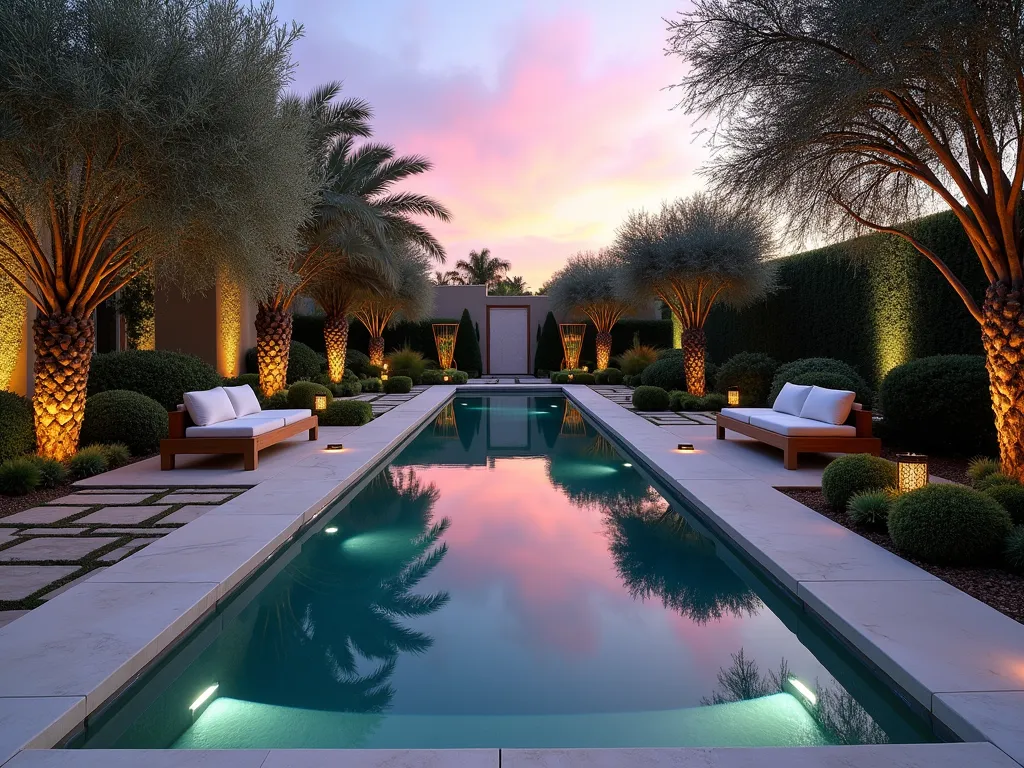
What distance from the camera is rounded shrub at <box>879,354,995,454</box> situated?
6840 mm

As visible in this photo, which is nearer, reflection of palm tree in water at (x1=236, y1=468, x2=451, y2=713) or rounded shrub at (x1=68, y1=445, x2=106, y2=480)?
reflection of palm tree in water at (x1=236, y1=468, x2=451, y2=713)

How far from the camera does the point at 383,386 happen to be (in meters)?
17.2

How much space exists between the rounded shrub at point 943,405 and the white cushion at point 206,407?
7279 mm

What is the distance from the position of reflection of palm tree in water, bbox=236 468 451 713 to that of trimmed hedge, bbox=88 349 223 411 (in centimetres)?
459

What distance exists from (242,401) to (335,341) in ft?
26.7

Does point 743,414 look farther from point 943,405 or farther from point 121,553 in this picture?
point 121,553

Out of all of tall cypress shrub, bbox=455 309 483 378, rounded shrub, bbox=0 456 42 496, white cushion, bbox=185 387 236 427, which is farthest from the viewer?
tall cypress shrub, bbox=455 309 483 378

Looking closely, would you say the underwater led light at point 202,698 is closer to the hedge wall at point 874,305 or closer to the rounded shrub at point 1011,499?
the rounded shrub at point 1011,499

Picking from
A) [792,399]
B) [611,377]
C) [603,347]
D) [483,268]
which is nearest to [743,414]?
[792,399]

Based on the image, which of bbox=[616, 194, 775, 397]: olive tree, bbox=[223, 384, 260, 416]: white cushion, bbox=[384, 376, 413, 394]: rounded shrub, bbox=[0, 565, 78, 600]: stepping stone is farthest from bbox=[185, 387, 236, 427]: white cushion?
bbox=[384, 376, 413, 394]: rounded shrub

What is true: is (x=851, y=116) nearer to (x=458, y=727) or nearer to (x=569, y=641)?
(x=569, y=641)

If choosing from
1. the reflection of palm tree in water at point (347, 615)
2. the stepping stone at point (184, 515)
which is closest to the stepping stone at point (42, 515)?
the stepping stone at point (184, 515)

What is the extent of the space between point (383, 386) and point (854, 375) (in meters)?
11.1

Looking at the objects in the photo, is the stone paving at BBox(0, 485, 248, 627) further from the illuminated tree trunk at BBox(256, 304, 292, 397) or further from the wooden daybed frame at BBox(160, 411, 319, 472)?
the illuminated tree trunk at BBox(256, 304, 292, 397)
